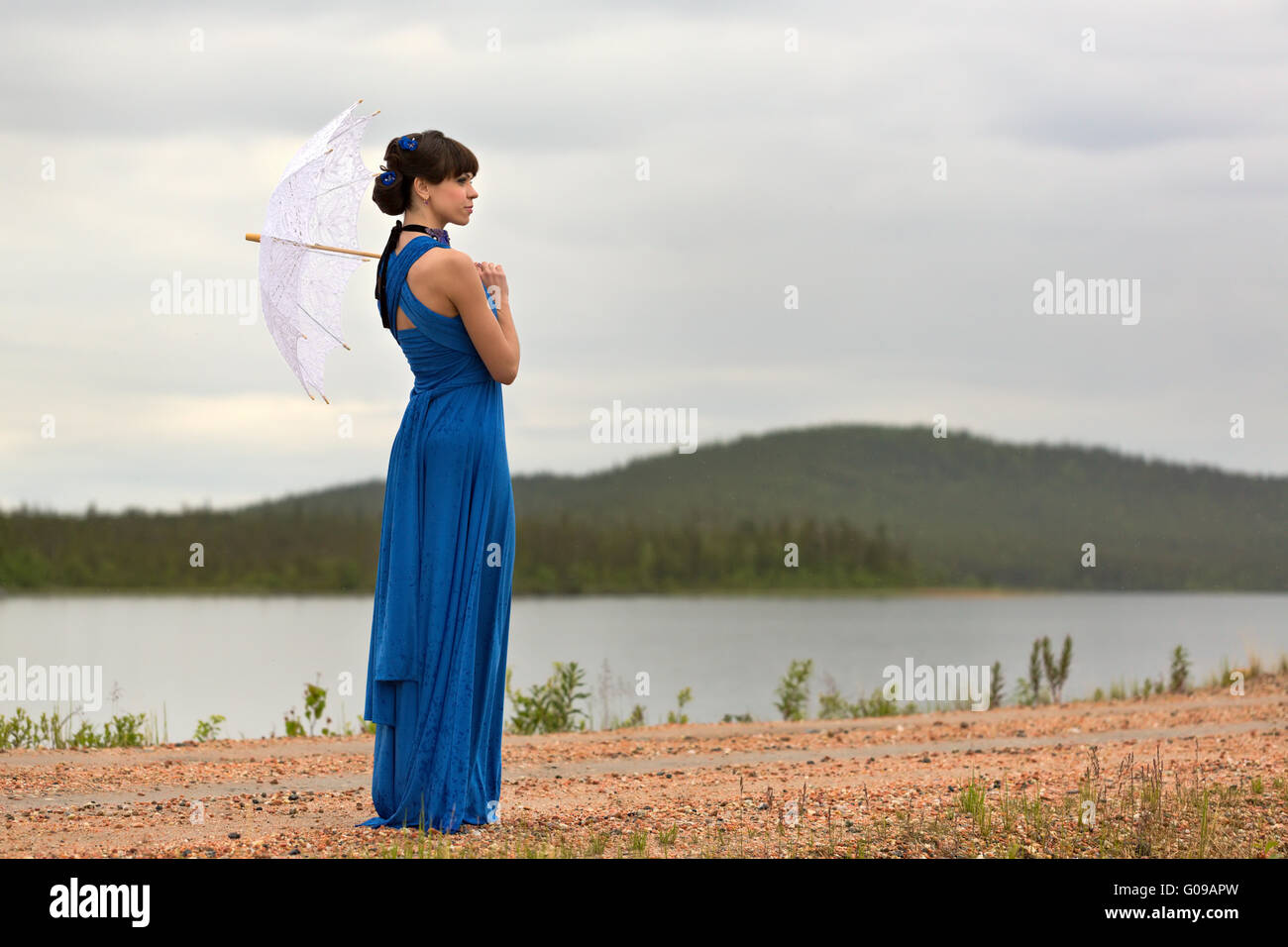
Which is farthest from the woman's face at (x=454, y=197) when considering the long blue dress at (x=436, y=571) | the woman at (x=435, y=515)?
the long blue dress at (x=436, y=571)

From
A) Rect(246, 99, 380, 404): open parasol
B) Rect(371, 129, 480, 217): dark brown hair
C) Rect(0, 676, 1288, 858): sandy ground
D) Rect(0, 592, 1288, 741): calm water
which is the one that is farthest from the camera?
Rect(0, 592, 1288, 741): calm water

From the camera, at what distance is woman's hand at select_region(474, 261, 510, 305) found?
6039 millimetres

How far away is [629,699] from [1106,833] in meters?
7.89

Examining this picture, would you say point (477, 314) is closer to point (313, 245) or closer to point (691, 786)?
point (313, 245)

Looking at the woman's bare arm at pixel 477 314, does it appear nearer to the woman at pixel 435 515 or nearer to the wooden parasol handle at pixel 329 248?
the woman at pixel 435 515

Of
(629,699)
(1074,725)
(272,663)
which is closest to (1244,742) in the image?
(1074,725)

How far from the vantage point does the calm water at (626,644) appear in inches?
661

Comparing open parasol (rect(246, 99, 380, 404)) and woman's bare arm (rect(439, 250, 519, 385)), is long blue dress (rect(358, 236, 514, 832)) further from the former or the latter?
open parasol (rect(246, 99, 380, 404))

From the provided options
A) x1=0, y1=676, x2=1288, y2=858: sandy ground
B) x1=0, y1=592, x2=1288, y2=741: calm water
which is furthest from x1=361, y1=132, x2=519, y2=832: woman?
x1=0, y1=592, x2=1288, y2=741: calm water

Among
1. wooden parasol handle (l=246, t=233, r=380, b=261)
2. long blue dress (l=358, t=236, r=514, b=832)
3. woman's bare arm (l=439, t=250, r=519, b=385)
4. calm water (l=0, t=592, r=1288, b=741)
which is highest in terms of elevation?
wooden parasol handle (l=246, t=233, r=380, b=261)

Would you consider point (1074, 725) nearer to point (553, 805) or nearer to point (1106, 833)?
point (1106, 833)

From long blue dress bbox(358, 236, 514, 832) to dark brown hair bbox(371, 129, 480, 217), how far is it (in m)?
0.27

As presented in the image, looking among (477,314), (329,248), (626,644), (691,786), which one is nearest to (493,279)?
(477,314)

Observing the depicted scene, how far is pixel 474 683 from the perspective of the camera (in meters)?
6.19
